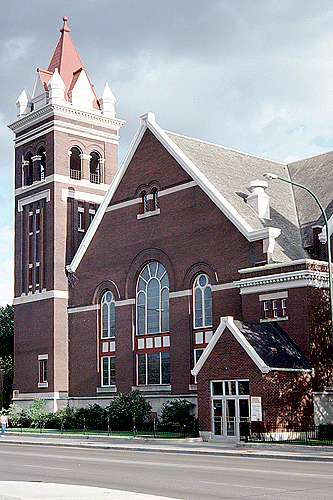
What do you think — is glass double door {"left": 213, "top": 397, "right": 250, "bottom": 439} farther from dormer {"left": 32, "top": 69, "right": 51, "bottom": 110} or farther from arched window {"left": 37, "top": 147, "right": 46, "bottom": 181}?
dormer {"left": 32, "top": 69, "right": 51, "bottom": 110}

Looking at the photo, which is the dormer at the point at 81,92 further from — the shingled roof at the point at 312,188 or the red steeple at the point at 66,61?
the shingled roof at the point at 312,188

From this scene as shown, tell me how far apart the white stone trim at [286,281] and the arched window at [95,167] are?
73.3 feet

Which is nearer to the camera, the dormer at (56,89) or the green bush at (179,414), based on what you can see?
the green bush at (179,414)

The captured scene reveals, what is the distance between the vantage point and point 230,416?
113ft

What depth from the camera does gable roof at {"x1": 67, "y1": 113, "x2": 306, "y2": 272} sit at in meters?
40.3

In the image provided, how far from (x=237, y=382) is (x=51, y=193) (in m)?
24.8

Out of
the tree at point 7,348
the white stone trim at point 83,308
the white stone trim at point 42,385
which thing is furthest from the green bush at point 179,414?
the tree at point 7,348

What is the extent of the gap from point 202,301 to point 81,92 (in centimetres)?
2277

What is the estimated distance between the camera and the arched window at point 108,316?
157 feet

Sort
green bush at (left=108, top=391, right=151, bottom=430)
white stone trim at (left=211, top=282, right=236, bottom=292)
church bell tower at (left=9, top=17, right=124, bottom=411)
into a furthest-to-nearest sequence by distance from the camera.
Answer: church bell tower at (left=9, top=17, right=124, bottom=411)
green bush at (left=108, top=391, right=151, bottom=430)
white stone trim at (left=211, top=282, right=236, bottom=292)

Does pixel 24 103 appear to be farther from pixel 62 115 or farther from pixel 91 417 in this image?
pixel 91 417

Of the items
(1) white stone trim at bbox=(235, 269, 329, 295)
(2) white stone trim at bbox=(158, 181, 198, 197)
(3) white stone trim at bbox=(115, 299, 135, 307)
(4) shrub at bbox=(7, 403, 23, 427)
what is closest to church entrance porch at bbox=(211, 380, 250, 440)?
(1) white stone trim at bbox=(235, 269, 329, 295)

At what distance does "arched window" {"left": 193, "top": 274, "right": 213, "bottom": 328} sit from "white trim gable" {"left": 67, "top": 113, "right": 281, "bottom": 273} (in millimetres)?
4259

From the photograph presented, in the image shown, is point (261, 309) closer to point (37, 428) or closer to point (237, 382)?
point (237, 382)
